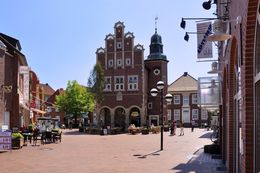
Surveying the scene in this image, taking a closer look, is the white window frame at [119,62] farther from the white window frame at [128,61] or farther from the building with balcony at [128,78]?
the white window frame at [128,61]

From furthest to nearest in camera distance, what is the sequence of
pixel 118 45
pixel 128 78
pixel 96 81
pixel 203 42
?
pixel 128 78 → pixel 118 45 → pixel 96 81 → pixel 203 42

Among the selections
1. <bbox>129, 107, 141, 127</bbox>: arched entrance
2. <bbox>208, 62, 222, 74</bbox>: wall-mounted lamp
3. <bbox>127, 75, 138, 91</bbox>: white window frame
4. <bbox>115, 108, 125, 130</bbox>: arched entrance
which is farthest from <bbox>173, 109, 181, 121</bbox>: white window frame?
<bbox>208, 62, 222, 74</bbox>: wall-mounted lamp

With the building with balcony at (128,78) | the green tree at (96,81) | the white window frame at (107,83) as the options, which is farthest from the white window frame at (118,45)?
the green tree at (96,81)

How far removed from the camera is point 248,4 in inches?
214

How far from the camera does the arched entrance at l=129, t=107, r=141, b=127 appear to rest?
65625 millimetres

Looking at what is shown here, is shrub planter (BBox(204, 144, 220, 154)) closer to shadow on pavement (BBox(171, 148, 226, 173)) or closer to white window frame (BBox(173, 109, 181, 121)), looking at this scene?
shadow on pavement (BBox(171, 148, 226, 173))

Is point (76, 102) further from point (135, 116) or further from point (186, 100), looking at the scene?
point (186, 100)

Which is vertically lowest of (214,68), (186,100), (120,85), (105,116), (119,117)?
(119,117)

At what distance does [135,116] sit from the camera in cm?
6631

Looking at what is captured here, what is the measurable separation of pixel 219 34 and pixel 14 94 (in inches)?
1072

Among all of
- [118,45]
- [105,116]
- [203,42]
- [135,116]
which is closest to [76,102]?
[105,116]

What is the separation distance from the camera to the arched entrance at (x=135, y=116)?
65625 millimetres

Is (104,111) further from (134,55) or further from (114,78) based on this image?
(134,55)

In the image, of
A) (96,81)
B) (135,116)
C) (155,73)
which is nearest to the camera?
(96,81)
